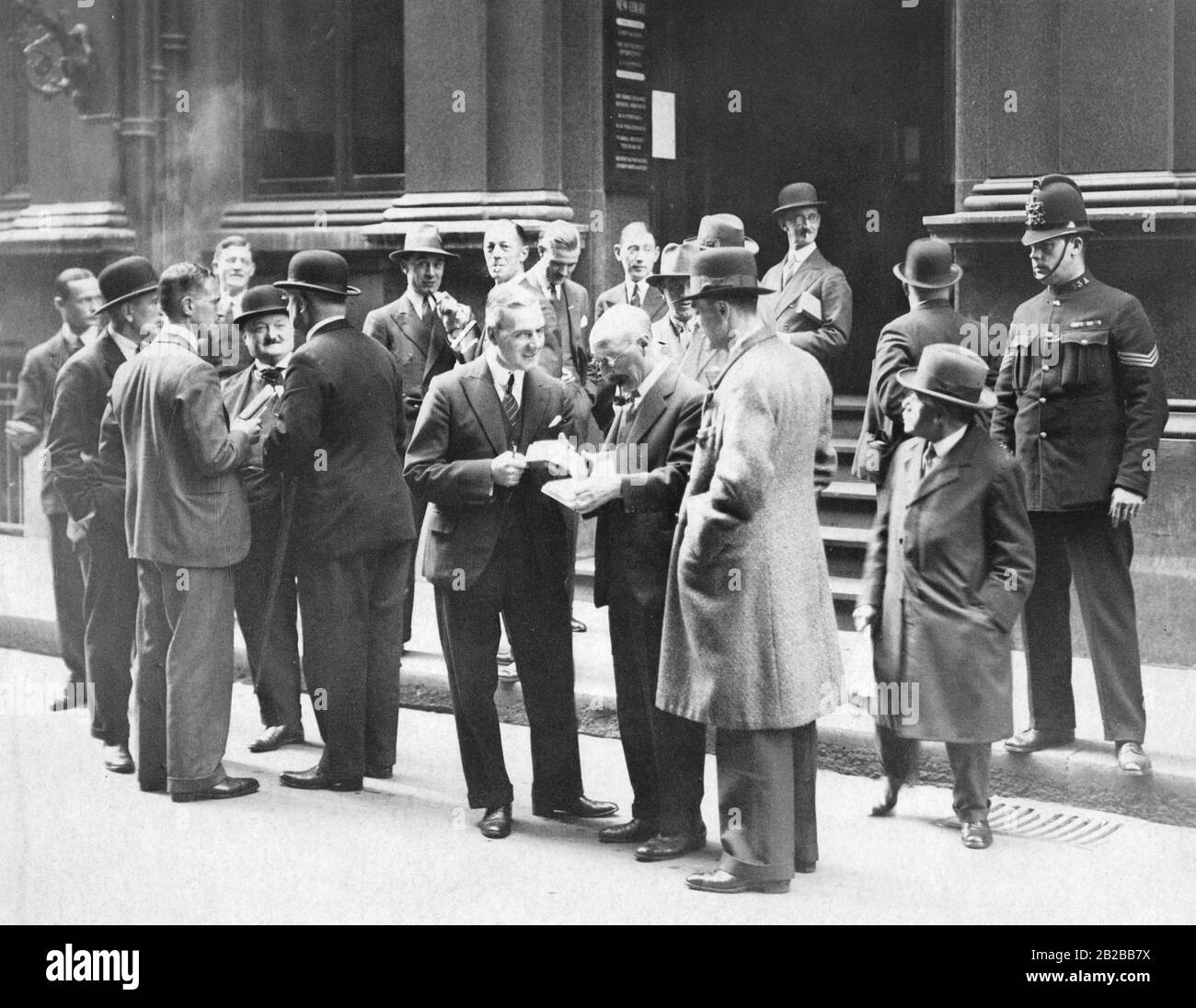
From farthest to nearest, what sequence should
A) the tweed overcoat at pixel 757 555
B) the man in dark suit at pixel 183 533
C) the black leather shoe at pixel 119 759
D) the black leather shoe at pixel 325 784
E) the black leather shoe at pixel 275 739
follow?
the black leather shoe at pixel 275 739 → the black leather shoe at pixel 119 759 → the black leather shoe at pixel 325 784 → the man in dark suit at pixel 183 533 → the tweed overcoat at pixel 757 555

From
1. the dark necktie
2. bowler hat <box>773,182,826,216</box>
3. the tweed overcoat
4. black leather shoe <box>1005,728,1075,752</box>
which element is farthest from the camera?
bowler hat <box>773,182,826,216</box>

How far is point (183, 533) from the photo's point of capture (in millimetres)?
7750

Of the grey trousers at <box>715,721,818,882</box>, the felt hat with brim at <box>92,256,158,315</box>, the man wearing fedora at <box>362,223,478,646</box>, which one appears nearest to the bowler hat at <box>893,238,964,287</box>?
the grey trousers at <box>715,721,818,882</box>

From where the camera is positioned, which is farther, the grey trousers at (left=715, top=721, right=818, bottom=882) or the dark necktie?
the dark necktie

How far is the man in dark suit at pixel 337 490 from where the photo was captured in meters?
7.86

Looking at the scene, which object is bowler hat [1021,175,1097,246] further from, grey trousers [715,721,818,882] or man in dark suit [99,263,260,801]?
man in dark suit [99,263,260,801]

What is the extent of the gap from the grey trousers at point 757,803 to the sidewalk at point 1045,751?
853mm

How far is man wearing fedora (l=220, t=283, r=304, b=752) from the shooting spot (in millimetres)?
8344

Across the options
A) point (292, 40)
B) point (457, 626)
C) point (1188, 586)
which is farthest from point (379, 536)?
point (292, 40)

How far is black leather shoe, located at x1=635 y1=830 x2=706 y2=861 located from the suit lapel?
1.69 m

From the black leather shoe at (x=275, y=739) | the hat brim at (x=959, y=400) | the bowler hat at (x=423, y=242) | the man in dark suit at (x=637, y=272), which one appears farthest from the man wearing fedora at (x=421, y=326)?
the hat brim at (x=959, y=400)

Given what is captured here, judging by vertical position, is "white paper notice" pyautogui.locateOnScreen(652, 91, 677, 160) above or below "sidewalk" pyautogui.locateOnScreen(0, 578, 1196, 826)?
above

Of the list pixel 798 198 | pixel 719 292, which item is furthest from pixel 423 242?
pixel 719 292

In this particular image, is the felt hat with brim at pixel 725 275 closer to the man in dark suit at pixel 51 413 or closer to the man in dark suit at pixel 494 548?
the man in dark suit at pixel 494 548
